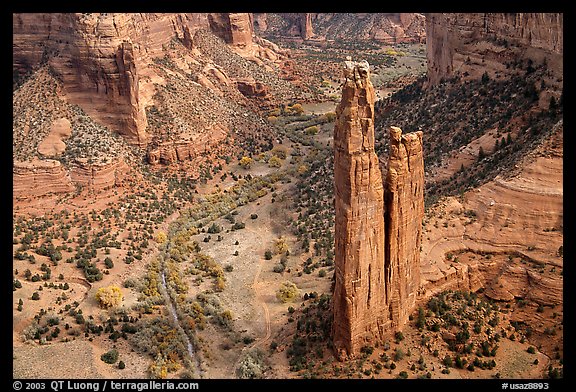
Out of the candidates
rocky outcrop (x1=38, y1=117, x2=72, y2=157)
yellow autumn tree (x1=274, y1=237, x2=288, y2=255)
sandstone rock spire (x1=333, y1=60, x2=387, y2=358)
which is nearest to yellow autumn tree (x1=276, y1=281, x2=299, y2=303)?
yellow autumn tree (x1=274, y1=237, x2=288, y2=255)

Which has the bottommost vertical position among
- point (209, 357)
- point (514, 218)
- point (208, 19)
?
point (209, 357)

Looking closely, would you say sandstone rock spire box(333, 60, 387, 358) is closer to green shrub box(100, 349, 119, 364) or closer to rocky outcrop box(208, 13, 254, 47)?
green shrub box(100, 349, 119, 364)

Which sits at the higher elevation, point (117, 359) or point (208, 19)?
point (208, 19)

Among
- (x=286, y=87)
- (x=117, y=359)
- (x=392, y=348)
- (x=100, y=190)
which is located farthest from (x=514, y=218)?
(x=286, y=87)

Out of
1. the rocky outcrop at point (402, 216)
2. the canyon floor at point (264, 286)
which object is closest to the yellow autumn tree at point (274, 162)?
the canyon floor at point (264, 286)

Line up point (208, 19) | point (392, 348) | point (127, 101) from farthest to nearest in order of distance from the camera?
point (208, 19) → point (127, 101) → point (392, 348)

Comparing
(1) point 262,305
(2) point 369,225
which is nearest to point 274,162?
(1) point 262,305

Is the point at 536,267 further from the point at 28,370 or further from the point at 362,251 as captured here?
the point at 28,370
